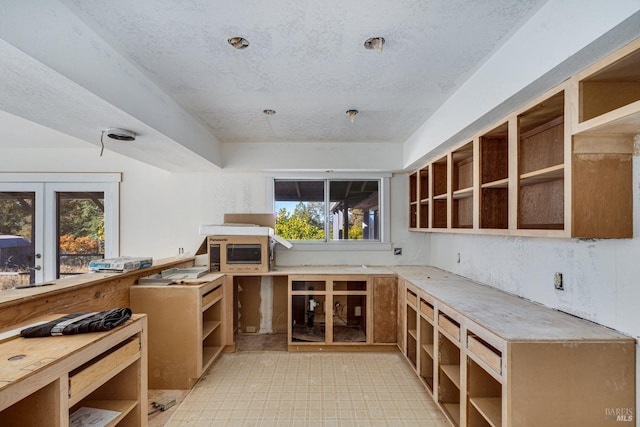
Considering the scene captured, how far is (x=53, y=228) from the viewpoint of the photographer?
4074mm

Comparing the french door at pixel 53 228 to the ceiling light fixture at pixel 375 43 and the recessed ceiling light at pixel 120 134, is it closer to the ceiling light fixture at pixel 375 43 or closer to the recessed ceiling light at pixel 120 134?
the recessed ceiling light at pixel 120 134

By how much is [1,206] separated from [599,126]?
19.6 feet

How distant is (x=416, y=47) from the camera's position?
1.83 m

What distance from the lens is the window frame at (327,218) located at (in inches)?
165

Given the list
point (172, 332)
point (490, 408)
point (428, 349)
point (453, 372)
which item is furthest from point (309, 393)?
point (490, 408)

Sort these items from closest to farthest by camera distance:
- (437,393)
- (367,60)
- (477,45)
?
(477,45), (367,60), (437,393)

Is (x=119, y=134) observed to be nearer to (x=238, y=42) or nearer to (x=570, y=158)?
(x=238, y=42)

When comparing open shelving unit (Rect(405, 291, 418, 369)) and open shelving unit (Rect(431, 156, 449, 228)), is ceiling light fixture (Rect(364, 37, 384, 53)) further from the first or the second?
open shelving unit (Rect(405, 291, 418, 369))

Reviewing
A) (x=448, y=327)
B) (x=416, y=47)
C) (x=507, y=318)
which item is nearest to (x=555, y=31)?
(x=416, y=47)

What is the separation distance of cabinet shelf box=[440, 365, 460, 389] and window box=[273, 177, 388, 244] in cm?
207

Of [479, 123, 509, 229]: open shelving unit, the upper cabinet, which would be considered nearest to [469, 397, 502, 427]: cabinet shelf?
the upper cabinet

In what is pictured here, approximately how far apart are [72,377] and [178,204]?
3.11 m

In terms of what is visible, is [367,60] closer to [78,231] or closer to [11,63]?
[11,63]

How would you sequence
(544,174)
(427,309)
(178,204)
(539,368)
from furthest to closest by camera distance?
(178,204) → (427,309) → (544,174) → (539,368)
